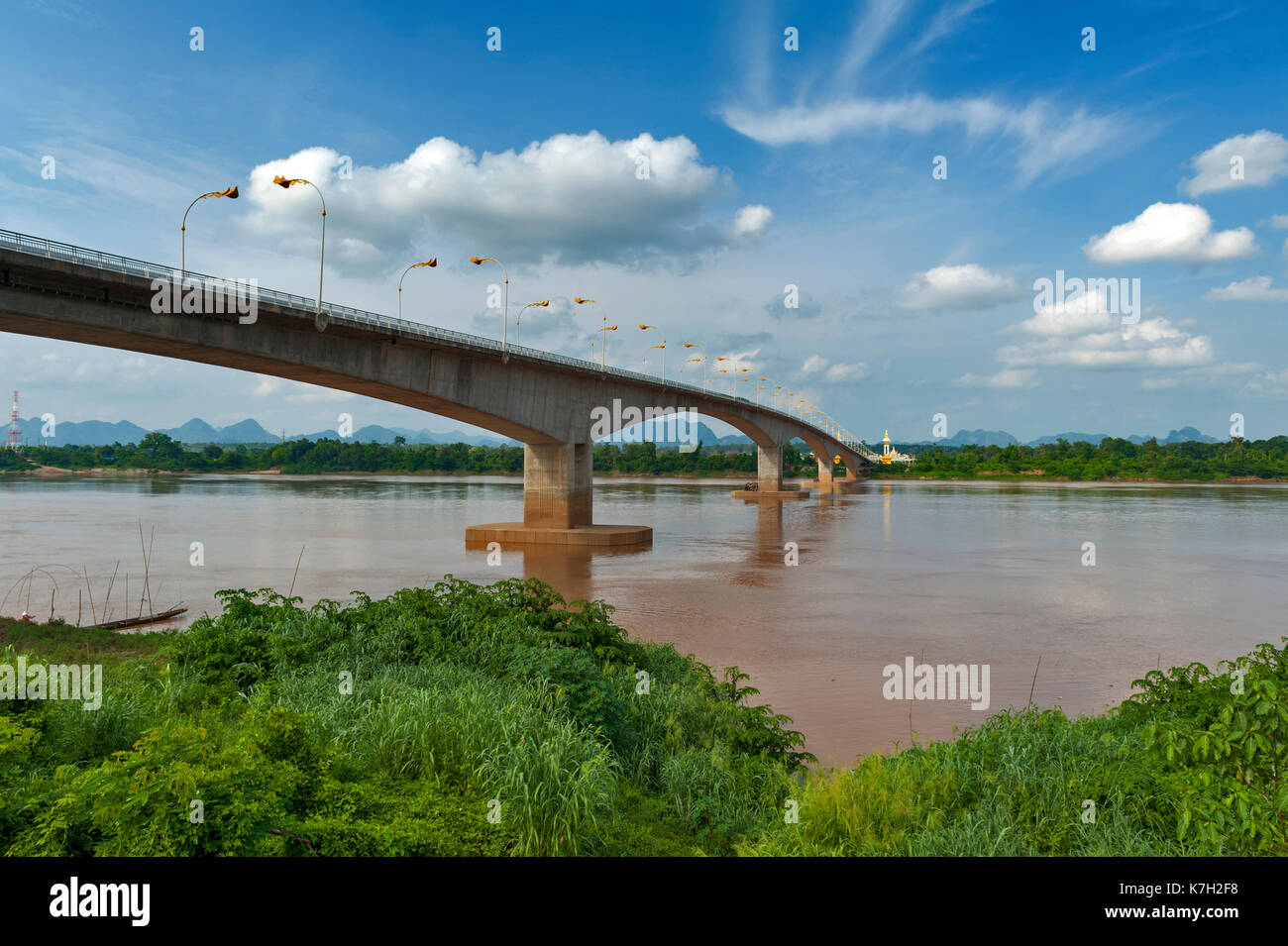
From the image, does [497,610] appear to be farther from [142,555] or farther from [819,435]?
[819,435]

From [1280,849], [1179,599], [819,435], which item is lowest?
[1179,599]

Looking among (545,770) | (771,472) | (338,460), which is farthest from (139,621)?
(338,460)

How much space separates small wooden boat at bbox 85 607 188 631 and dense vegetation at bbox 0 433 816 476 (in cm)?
11594

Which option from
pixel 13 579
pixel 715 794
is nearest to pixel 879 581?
pixel 715 794

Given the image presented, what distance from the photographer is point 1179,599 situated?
23.7 meters

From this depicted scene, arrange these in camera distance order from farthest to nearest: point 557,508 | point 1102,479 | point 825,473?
point 825,473
point 1102,479
point 557,508

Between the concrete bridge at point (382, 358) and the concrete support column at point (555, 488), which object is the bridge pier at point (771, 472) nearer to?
the concrete bridge at point (382, 358)

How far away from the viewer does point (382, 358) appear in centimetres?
3153

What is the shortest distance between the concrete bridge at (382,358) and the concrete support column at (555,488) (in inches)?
2.4

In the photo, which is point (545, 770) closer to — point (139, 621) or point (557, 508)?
point (139, 621)

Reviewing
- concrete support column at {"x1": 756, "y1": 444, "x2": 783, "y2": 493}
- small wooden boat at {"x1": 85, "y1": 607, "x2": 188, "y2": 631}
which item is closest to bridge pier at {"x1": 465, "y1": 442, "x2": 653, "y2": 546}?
small wooden boat at {"x1": 85, "y1": 607, "x2": 188, "y2": 631}

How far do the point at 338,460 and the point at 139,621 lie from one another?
405ft

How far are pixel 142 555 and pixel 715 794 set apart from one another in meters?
31.0

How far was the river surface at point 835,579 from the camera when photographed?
14945 millimetres
